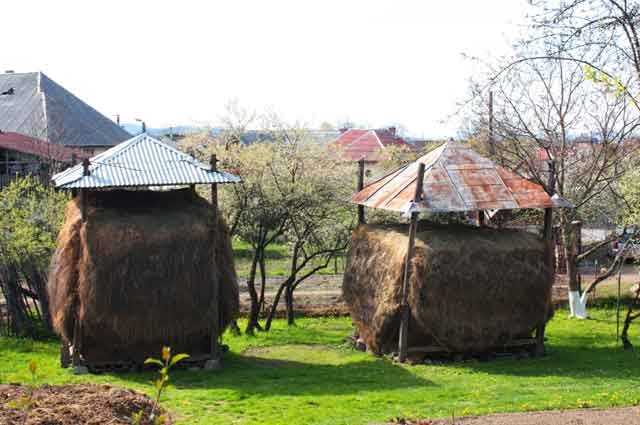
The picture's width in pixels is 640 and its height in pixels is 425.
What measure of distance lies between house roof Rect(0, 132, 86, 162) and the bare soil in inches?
800

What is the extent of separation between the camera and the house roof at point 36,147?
95.1 feet

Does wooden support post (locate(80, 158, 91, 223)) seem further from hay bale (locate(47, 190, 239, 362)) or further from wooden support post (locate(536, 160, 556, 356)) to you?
wooden support post (locate(536, 160, 556, 356))

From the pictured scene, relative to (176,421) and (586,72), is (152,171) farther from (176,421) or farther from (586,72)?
(586,72)

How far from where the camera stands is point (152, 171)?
16.8 metres

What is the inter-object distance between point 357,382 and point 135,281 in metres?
5.08

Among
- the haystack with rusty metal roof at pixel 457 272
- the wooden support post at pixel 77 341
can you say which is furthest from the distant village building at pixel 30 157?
the haystack with rusty metal roof at pixel 457 272

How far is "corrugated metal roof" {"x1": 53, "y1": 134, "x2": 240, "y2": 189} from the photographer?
53.0ft

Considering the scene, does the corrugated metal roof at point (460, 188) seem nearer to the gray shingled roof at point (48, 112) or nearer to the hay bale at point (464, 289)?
the hay bale at point (464, 289)

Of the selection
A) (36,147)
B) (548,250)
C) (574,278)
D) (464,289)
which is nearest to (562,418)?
(464,289)

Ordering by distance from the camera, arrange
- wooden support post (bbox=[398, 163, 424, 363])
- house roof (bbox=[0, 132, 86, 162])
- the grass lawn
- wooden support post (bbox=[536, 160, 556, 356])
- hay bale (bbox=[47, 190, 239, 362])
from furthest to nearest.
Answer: house roof (bbox=[0, 132, 86, 162]) < wooden support post (bbox=[536, 160, 556, 356]) < wooden support post (bbox=[398, 163, 424, 363]) < hay bale (bbox=[47, 190, 239, 362]) < the grass lawn

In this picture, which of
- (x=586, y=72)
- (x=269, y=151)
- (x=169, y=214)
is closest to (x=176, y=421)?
(x=169, y=214)

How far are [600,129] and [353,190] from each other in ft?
28.2

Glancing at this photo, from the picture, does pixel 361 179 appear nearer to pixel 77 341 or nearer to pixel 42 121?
pixel 77 341

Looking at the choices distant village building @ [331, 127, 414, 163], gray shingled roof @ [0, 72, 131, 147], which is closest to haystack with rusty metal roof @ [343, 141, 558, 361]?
gray shingled roof @ [0, 72, 131, 147]
